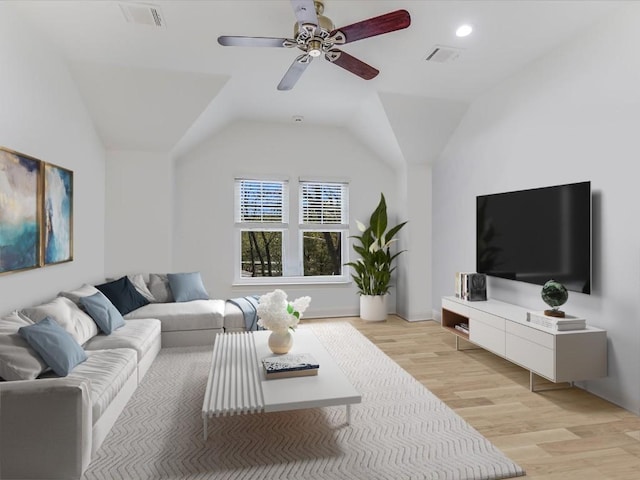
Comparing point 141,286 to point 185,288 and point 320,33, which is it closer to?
point 185,288

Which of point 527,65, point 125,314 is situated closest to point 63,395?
point 125,314

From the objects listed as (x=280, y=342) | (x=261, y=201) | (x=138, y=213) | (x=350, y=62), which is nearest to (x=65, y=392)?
(x=280, y=342)

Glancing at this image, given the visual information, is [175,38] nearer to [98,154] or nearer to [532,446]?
[98,154]

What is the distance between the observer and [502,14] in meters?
2.91

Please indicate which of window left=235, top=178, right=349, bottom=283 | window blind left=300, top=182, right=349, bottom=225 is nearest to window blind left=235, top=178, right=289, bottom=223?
window left=235, top=178, right=349, bottom=283

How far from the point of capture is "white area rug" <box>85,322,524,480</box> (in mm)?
1993

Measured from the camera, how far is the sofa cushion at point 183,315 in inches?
155

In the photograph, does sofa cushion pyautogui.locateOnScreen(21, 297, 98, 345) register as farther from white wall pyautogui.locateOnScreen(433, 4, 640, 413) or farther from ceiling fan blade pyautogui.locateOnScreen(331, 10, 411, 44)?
white wall pyautogui.locateOnScreen(433, 4, 640, 413)

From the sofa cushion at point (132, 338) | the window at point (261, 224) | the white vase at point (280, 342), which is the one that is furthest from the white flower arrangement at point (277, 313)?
the window at point (261, 224)

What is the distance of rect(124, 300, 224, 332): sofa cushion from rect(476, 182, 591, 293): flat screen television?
291 cm

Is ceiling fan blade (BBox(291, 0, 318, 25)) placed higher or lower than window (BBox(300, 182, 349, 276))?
higher

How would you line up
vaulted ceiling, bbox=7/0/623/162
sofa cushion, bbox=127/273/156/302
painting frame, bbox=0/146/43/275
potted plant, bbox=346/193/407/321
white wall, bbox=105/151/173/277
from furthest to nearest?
1. potted plant, bbox=346/193/407/321
2. white wall, bbox=105/151/173/277
3. sofa cushion, bbox=127/273/156/302
4. vaulted ceiling, bbox=7/0/623/162
5. painting frame, bbox=0/146/43/275

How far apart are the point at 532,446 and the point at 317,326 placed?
311 centimetres

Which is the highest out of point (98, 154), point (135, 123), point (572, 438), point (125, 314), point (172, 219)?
point (135, 123)
